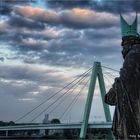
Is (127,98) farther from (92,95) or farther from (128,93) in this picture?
(92,95)

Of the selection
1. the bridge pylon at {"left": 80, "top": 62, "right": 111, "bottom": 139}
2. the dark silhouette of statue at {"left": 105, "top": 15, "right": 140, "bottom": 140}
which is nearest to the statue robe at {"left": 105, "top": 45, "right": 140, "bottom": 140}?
the dark silhouette of statue at {"left": 105, "top": 15, "right": 140, "bottom": 140}

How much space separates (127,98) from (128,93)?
7 centimetres

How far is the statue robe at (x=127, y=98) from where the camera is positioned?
20.4 feet

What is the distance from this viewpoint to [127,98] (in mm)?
6375

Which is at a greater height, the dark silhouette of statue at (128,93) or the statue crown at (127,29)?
the statue crown at (127,29)

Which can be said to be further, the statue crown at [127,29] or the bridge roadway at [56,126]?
the bridge roadway at [56,126]

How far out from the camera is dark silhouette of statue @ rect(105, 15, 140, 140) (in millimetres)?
6215

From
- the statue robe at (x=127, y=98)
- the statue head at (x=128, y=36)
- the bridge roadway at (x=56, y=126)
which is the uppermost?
the bridge roadway at (x=56, y=126)

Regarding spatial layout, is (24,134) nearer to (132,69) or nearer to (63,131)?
(63,131)

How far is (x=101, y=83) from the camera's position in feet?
150

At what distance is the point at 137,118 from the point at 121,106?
28cm

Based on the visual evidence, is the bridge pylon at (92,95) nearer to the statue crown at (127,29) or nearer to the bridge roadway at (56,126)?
the bridge roadway at (56,126)

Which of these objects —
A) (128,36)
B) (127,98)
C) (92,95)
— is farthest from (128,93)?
(92,95)

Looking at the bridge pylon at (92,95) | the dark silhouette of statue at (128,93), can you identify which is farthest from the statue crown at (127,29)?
the bridge pylon at (92,95)
